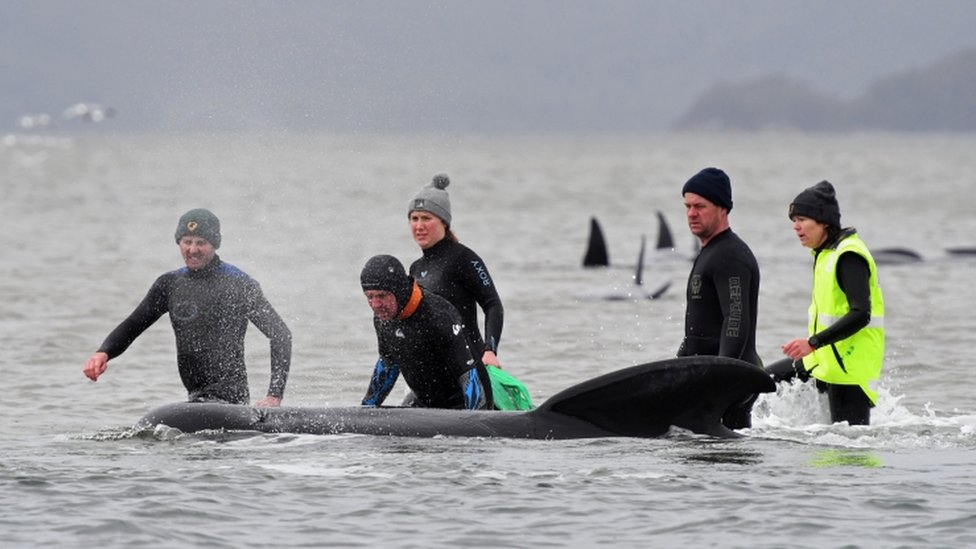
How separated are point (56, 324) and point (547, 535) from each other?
15.0 metres

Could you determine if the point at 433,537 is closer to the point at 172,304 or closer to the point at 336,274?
the point at 172,304

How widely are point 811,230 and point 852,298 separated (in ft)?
1.89

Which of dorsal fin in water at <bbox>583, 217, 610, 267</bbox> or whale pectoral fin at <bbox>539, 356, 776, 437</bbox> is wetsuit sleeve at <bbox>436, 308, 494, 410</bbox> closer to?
whale pectoral fin at <bbox>539, 356, 776, 437</bbox>

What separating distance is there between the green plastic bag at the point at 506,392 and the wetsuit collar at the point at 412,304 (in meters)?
0.95

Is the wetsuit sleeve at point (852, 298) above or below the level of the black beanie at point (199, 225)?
below

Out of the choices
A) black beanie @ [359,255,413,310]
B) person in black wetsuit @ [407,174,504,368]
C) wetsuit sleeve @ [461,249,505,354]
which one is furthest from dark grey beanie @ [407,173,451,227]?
black beanie @ [359,255,413,310]

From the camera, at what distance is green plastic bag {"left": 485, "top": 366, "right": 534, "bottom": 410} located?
12.6m

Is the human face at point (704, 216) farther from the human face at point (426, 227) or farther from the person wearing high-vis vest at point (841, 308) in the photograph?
the human face at point (426, 227)

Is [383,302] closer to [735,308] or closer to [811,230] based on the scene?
[735,308]

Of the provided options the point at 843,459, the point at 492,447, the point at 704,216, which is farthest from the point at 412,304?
the point at 843,459

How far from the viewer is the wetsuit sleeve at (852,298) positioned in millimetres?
11578

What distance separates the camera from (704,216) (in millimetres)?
11781

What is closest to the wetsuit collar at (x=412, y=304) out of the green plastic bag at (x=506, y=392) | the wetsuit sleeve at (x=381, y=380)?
the wetsuit sleeve at (x=381, y=380)

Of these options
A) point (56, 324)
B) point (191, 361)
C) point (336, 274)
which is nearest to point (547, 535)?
point (191, 361)
